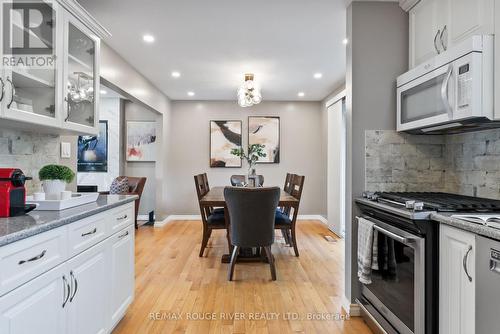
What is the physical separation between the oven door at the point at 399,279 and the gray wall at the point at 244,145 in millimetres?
4117

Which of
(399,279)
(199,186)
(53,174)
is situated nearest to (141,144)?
(199,186)

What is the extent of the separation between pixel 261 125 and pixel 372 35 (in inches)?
152

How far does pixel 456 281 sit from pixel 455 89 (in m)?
1.03

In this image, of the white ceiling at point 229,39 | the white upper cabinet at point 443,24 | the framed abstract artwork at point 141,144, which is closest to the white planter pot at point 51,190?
the white ceiling at point 229,39

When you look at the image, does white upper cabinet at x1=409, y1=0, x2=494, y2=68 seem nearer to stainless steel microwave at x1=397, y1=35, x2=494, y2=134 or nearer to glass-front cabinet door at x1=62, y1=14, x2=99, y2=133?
stainless steel microwave at x1=397, y1=35, x2=494, y2=134

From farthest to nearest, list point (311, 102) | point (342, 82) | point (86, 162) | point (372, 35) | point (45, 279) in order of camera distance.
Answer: point (311, 102)
point (86, 162)
point (342, 82)
point (372, 35)
point (45, 279)

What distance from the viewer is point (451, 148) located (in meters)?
2.29

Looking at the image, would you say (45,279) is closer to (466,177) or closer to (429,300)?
(429,300)

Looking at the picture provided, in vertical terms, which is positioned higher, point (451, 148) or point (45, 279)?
point (451, 148)

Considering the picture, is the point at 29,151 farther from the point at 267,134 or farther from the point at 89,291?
the point at 267,134

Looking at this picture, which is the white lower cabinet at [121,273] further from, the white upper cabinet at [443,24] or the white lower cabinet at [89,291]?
the white upper cabinet at [443,24]

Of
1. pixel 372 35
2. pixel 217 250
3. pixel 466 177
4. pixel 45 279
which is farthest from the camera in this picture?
pixel 217 250

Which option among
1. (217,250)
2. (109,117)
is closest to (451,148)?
(217,250)

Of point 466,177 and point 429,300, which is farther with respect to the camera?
point 466,177
